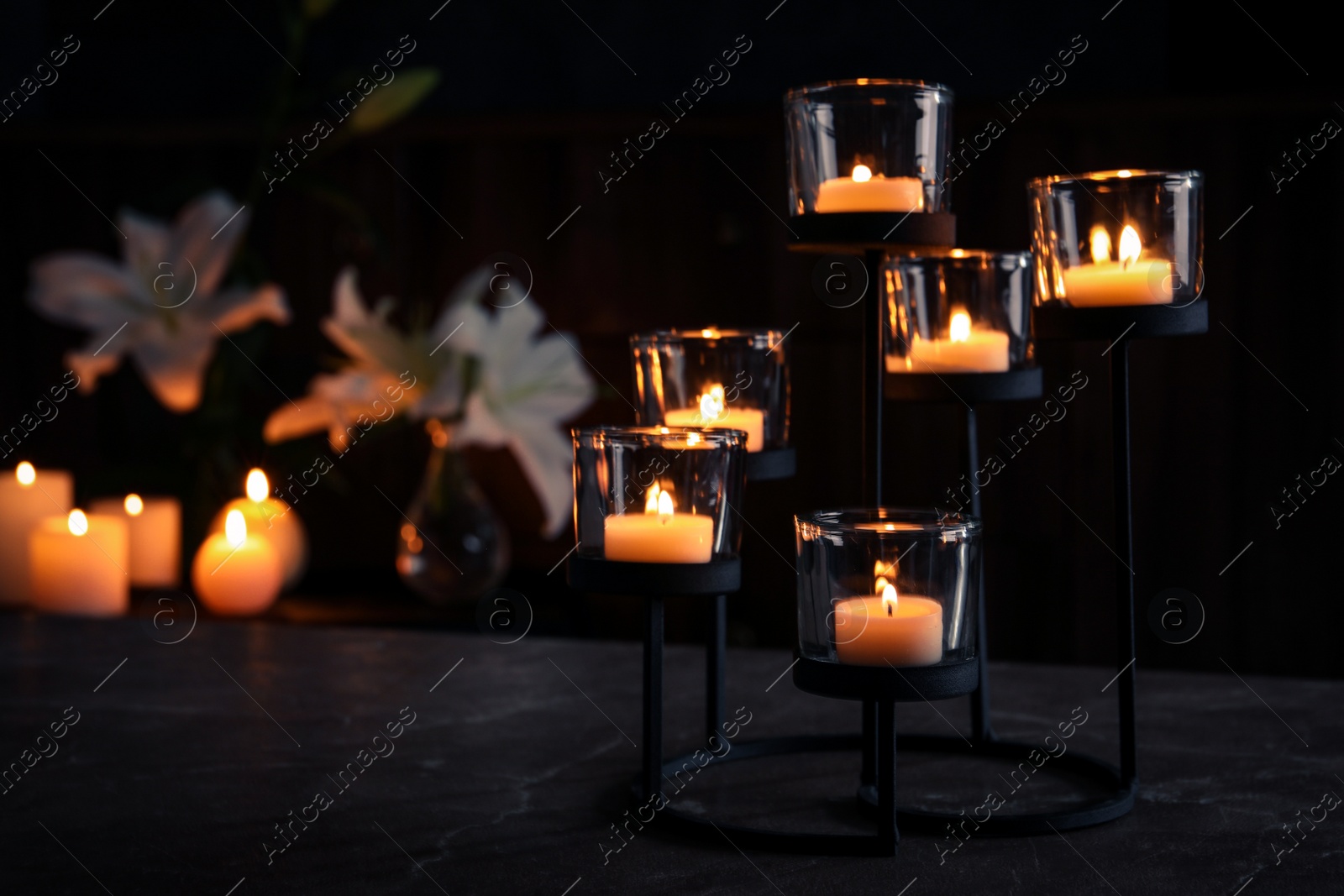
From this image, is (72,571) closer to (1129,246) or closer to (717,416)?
(717,416)

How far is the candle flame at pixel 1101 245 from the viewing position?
849 millimetres

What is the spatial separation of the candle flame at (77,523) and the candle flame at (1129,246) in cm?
121

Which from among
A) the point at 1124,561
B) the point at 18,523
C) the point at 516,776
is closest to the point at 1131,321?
the point at 1124,561

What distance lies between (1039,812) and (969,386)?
0.26 m

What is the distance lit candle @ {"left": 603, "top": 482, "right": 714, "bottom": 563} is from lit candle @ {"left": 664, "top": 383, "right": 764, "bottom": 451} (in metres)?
0.12

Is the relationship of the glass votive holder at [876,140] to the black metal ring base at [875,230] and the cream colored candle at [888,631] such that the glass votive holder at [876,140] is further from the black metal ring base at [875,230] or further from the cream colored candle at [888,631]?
the cream colored candle at [888,631]

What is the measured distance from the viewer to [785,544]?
2.09 m

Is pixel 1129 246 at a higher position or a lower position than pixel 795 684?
higher

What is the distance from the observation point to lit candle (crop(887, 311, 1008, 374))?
0.90m

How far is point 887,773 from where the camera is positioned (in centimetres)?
74

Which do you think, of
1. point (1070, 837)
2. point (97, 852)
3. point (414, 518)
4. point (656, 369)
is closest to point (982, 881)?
point (1070, 837)

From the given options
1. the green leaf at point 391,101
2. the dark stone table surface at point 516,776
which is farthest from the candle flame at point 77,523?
the green leaf at point 391,101

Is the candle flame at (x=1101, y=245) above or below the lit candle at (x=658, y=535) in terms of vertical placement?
above

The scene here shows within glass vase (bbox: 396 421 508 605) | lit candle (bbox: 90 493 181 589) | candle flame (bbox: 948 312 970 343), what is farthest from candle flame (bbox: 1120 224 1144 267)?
lit candle (bbox: 90 493 181 589)
